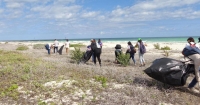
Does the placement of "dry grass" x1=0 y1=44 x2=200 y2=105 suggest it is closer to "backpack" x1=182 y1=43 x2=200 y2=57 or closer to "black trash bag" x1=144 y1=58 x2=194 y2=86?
"black trash bag" x1=144 y1=58 x2=194 y2=86

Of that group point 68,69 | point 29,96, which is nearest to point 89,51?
point 68,69

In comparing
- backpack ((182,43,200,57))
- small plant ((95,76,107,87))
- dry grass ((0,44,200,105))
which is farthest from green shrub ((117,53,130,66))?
backpack ((182,43,200,57))

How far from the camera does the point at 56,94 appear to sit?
680cm

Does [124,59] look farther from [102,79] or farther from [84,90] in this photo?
[84,90]

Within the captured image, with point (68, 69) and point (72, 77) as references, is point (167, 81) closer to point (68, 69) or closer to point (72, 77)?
point (72, 77)

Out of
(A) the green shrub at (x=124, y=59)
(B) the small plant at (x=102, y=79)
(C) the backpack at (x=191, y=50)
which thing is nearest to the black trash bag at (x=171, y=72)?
(C) the backpack at (x=191, y=50)

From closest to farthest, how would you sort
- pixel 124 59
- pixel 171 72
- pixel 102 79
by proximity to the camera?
1. pixel 171 72
2. pixel 102 79
3. pixel 124 59

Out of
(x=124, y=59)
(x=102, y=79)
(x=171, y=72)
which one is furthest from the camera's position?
(x=124, y=59)

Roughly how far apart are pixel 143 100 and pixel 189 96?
1616mm

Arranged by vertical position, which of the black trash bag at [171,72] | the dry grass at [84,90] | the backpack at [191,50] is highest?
the backpack at [191,50]

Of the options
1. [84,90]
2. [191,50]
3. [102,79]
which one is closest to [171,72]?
[191,50]

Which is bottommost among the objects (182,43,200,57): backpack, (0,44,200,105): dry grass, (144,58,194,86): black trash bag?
(0,44,200,105): dry grass

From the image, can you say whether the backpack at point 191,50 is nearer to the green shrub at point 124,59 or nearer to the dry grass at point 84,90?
the dry grass at point 84,90

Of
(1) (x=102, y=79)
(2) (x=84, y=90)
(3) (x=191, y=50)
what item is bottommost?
(2) (x=84, y=90)
